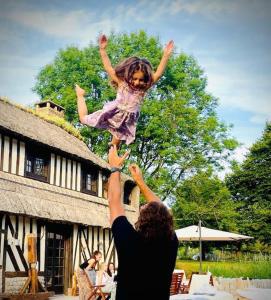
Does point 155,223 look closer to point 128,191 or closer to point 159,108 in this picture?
point 128,191

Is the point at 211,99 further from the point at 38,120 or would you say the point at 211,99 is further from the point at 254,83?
the point at 38,120

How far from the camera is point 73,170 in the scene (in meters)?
17.0

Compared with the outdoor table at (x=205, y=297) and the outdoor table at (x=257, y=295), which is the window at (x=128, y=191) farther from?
the outdoor table at (x=257, y=295)

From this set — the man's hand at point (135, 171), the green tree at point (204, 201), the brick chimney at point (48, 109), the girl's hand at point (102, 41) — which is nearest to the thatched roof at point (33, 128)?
the brick chimney at point (48, 109)

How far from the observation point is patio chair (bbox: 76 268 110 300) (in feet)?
32.7

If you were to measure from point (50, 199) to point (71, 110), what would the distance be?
13.9m

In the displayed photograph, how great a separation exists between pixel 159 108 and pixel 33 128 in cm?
1206

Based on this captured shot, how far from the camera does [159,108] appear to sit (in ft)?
88.6

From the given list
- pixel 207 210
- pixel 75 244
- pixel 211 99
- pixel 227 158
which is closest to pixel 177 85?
pixel 211 99

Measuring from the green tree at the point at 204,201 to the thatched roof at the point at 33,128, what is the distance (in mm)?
9877

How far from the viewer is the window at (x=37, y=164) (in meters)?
15.0

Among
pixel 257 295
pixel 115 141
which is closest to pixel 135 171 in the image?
pixel 115 141

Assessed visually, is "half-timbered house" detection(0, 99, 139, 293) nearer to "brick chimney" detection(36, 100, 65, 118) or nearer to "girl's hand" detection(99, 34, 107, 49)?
"brick chimney" detection(36, 100, 65, 118)

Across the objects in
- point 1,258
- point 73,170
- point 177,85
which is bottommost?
point 1,258
